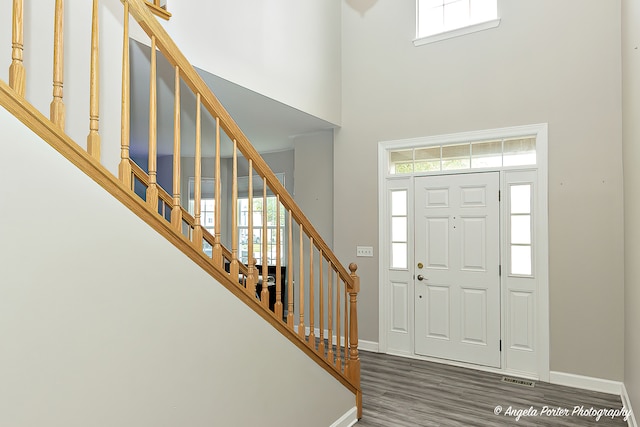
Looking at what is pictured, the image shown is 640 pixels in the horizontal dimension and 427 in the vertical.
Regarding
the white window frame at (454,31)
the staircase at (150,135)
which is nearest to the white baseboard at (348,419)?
the staircase at (150,135)

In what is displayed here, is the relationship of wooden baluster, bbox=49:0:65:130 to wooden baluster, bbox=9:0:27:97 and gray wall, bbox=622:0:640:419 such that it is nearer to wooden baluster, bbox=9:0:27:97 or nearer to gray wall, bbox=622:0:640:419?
wooden baluster, bbox=9:0:27:97

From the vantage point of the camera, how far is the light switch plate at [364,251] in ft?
15.1

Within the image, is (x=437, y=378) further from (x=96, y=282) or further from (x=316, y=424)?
(x=96, y=282)

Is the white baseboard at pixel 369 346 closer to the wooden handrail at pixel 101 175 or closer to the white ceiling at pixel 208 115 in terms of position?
the white ceiling at pixel 208 115

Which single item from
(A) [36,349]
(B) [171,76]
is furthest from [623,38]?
(A) [36,349]

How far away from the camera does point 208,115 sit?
424 centimetres

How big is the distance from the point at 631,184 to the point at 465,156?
5.07ft

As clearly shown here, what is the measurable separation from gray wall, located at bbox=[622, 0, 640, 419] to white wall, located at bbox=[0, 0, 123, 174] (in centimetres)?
294

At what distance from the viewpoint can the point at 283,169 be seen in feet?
20.7

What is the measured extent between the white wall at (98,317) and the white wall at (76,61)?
0.64 metres

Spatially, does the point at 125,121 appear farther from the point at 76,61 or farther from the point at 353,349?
the point at 353,349

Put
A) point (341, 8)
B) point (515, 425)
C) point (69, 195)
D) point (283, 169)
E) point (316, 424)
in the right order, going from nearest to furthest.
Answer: point (69, 195)
point (316, 424)
point (515, 425)
point (341, 8)
point (283, 169)

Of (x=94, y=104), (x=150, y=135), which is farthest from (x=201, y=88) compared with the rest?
(x=94, y=104)

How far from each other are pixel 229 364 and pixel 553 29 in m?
3.92
